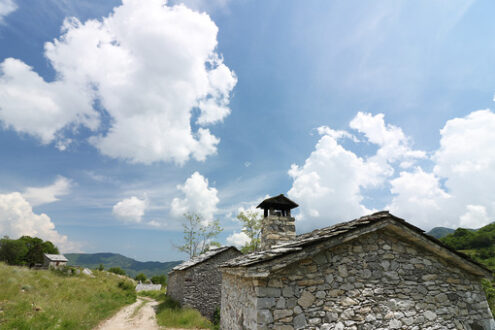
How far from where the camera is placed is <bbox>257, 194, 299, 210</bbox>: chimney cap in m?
10.6

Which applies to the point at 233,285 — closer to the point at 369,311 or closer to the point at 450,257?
the point at 369,311

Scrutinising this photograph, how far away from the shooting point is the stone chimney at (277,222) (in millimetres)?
9953

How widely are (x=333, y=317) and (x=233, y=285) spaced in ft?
12.1

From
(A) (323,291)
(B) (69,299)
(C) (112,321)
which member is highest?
(A) (323,291)

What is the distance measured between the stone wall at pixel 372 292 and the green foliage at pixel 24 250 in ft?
200

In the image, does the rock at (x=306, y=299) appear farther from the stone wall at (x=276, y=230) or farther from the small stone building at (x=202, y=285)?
the small stone building at (x=202, y=285)

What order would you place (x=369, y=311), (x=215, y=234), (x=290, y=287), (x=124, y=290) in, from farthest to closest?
(x=215, y=234), (x=124, y=290), (x=369, y=311), (x=290, y=287)

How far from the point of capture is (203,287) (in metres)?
17.5

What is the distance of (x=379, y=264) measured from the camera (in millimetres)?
6559

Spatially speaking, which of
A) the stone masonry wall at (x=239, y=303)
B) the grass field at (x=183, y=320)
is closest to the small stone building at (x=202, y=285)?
the grass field at (x=183, y=320)

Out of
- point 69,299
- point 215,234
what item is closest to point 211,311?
point 69,299

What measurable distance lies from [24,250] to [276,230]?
65.8 m

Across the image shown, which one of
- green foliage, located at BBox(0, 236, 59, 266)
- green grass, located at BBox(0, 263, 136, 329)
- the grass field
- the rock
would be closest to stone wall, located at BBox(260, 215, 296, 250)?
the rock

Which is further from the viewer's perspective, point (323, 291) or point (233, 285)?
point (233, 285)
